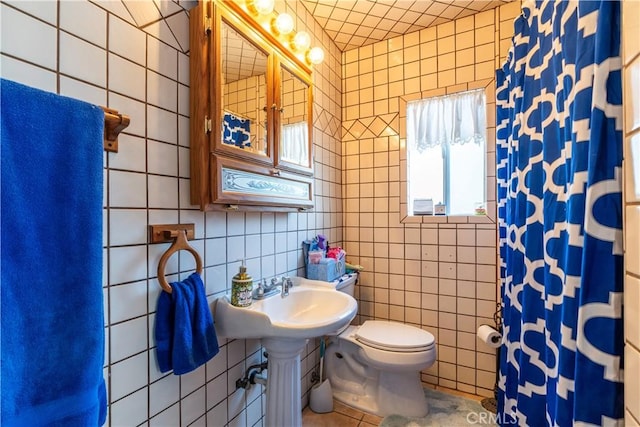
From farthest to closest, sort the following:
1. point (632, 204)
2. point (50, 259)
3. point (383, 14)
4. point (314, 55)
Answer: point (383, 14)
point (314, 55)
point (50, 259)
point (632, 204)

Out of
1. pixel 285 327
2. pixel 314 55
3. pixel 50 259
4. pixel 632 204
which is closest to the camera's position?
pixel 632 204

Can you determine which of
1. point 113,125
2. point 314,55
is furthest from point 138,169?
point 314,55

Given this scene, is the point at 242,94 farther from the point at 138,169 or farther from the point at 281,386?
the point at 281,386

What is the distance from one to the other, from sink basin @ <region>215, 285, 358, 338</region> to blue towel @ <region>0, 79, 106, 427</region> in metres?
0.49

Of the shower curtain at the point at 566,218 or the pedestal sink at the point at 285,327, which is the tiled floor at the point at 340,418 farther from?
the shower curtain at the point at 566,218

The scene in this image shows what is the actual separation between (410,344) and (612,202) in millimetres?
1284

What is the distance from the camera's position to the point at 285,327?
42.3 inches

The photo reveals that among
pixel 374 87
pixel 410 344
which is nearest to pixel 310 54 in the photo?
pixel 374 87

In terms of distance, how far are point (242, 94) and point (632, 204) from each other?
124 centimetres

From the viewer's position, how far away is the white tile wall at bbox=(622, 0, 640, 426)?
0.48 metres

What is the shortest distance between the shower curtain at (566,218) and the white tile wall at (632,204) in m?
0.12

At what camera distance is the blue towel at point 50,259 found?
55 centimetres

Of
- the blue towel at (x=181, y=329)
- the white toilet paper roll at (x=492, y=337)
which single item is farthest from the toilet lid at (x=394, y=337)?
the blue towel at (x=181, y=329)

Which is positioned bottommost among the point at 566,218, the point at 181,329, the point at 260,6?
the point at 181,329
